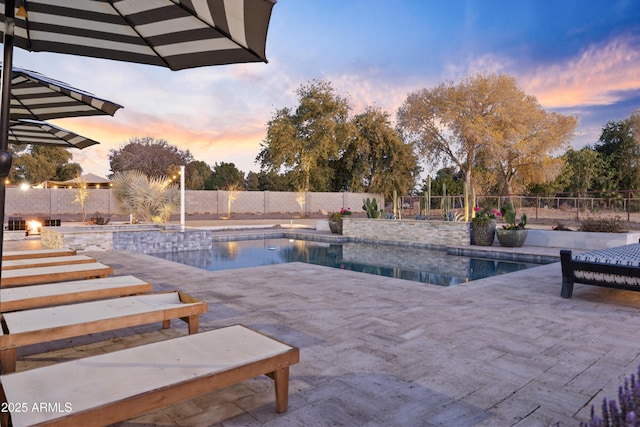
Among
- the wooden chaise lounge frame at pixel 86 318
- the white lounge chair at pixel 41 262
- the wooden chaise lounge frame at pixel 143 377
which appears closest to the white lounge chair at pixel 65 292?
the wooden chaise lounge frame at pixel 86 318

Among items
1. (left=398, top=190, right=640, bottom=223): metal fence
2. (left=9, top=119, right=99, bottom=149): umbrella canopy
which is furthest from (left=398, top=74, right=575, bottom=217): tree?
(left=9, top=119, right=99, bottom=149): umbrella canopy

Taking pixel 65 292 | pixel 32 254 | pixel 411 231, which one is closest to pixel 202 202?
pixel 411 231

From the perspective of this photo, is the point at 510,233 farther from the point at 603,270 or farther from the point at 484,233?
the point at 603,270

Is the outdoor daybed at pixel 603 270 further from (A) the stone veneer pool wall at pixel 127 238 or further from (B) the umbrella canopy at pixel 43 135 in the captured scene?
(A) the stone veneer pool wall at pixel 127 238

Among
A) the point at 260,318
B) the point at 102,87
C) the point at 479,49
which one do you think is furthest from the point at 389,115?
the point at 260,318

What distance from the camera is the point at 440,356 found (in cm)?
302

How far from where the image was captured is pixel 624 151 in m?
31.3

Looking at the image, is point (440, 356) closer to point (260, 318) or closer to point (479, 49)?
point (260, 318)

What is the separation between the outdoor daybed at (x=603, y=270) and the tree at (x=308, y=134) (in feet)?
78.9

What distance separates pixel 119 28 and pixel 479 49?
20.1 meters

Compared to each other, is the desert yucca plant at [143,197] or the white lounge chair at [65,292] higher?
the desert yucca plant at [143,197]

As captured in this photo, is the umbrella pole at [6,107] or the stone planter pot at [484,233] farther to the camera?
the stone planter pot at [484,233]

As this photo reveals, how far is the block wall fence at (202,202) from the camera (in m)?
18.5

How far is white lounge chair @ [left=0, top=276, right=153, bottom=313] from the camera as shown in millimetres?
3148
